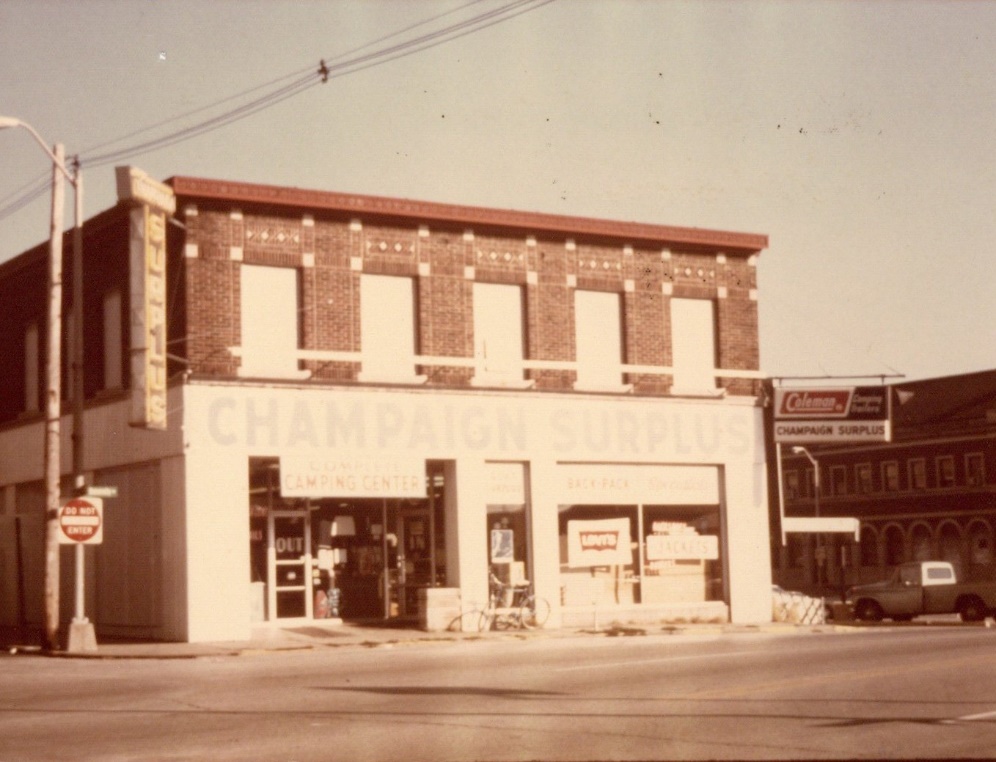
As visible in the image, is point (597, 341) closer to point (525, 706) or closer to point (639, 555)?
point (639, 555)

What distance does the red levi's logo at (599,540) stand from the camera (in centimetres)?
3350

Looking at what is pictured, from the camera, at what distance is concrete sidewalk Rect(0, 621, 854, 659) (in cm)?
2594

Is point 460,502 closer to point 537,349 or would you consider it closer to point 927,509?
point 537,349

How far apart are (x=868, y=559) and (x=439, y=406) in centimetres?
5958

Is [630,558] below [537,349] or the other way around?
below

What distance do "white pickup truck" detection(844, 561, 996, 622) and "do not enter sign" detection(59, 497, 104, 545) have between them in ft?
88.1

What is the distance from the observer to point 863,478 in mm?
86625

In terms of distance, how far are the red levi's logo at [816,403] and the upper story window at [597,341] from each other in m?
6.09

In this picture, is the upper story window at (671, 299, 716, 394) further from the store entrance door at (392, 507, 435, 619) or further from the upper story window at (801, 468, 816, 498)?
the upper story window at (801, 468, 816, 498)

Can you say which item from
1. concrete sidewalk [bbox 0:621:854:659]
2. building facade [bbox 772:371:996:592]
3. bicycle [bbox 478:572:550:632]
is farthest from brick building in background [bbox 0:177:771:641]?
building facade [bbox 772:371:996:592]

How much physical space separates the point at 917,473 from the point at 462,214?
188 feet

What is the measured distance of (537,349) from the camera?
109 feet

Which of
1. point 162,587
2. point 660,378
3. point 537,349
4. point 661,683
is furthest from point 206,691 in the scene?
point 660,378

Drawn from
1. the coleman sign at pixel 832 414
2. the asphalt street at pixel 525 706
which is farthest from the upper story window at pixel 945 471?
the asphalt street at pixel 525 706
